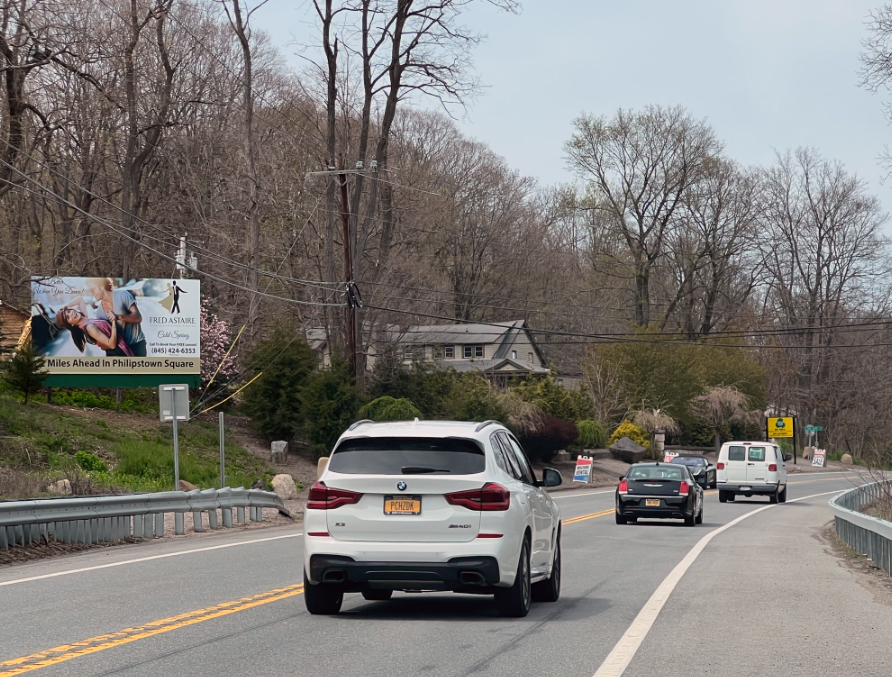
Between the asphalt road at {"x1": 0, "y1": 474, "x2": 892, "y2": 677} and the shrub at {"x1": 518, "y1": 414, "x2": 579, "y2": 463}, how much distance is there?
1424 inches

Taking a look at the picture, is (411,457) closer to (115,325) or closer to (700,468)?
(115,325)

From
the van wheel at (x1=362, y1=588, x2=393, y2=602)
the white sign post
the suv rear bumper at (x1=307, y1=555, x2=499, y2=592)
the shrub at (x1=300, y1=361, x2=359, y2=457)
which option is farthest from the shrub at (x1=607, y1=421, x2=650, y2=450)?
the suv rear bumper at (x1=307, y1=555, x2=499, y2=592)

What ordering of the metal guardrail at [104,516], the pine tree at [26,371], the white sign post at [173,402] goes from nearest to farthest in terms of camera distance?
1. the metal guardrail at [104,516]
2. the white sign post at [173,402]
3. the pine tree at [26,371]

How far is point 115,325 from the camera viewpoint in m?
38.7

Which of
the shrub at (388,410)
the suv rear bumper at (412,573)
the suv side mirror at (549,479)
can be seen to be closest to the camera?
the suv rear bumper at (412,573)

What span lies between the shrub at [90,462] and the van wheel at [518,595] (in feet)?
74.0

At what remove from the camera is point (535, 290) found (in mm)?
80000

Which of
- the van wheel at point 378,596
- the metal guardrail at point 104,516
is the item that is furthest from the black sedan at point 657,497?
the van wheel at point 378,596

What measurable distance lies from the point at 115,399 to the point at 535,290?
41.7 m

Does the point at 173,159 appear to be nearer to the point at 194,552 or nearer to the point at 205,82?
the point at 205,82

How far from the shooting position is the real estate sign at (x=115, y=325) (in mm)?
38031

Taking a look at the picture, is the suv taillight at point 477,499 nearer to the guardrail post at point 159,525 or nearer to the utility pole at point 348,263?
the guardrail post at point 159,525

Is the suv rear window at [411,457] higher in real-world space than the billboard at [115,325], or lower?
lower

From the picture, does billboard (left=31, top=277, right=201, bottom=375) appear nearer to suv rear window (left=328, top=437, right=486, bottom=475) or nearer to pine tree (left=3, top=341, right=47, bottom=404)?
pine tree (left=3, top=341, right=47, bottom=404)
